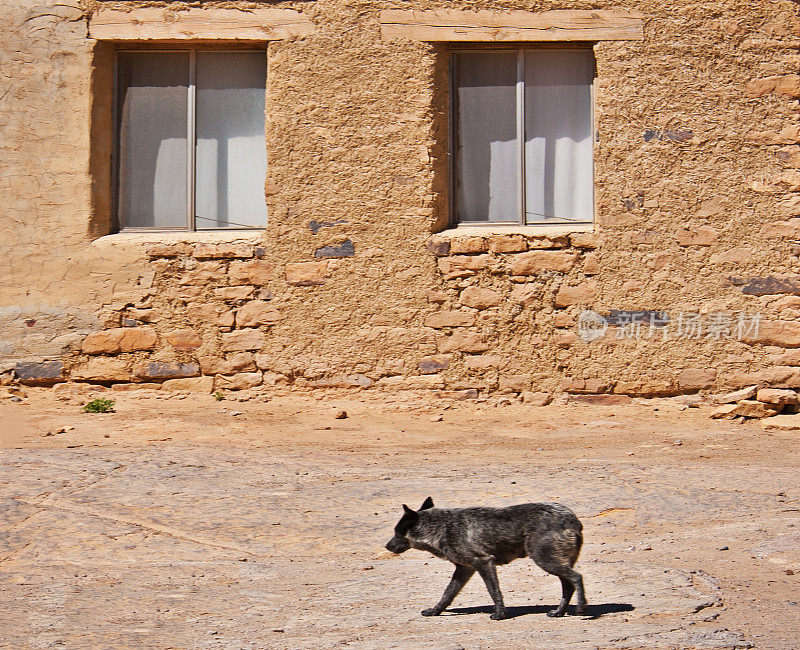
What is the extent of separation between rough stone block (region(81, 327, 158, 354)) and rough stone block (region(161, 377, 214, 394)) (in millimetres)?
331

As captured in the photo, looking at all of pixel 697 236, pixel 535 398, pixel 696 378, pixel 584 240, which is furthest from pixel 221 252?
pixel 696 378

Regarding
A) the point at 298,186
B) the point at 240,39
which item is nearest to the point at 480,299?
the point at 298,186

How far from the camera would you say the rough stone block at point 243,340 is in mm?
7969

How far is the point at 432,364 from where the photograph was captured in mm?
7867

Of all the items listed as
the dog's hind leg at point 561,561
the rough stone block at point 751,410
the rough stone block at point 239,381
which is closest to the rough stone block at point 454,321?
the rough stone block at point 239,381

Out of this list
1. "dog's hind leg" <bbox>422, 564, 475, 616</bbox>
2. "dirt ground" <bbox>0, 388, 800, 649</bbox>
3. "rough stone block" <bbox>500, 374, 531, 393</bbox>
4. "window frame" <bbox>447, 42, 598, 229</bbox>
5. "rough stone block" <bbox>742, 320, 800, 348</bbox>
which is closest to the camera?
"dirt ground" <bbox>0, 388, 800, 649</bbox>

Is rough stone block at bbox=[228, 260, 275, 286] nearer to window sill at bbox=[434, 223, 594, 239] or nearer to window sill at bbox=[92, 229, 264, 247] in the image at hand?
window sill at bbox=[92, 229, 264, 247]

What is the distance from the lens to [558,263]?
7844mm

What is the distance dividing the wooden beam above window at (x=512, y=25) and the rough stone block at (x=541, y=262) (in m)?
1.75

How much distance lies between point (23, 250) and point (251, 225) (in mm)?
1847

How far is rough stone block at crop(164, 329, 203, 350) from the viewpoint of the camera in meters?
7.98

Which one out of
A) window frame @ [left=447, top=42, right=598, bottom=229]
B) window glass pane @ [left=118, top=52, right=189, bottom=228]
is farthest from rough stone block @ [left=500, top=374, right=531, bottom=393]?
window glass pane @ [left=118, top=52, right=189, bottom=228]

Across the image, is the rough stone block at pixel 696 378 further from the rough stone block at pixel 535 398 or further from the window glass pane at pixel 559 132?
the window glass pane at pixel 559 132

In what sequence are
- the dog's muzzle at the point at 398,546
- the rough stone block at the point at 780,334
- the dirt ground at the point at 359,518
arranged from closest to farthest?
the dirt ground at the point at 359,518 < the dog's muzzle at the point at 398,546 < the rough stone block at the point at 780,334
